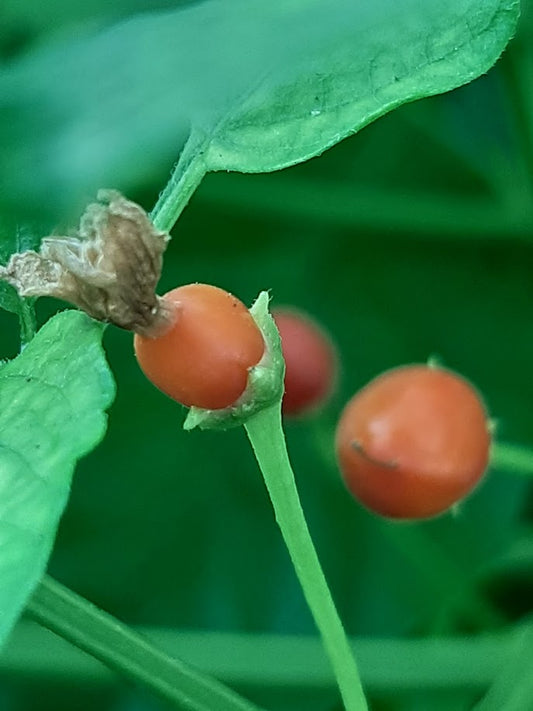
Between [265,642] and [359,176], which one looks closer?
[265,642]

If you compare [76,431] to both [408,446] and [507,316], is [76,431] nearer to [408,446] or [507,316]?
[408,446]

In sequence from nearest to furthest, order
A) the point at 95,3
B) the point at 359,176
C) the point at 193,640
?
the point at 95,3
the point at 193,640
the point at 359,176

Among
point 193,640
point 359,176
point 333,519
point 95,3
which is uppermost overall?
point 359,176

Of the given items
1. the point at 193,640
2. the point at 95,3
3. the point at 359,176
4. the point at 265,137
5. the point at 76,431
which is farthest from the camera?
the point at 359,176

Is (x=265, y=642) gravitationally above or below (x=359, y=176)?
below

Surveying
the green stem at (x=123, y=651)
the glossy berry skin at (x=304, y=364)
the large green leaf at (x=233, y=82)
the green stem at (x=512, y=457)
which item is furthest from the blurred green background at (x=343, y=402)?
the green stem at (x=123, y=651)

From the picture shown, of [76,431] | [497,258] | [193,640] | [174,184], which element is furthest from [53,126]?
[497,258]
